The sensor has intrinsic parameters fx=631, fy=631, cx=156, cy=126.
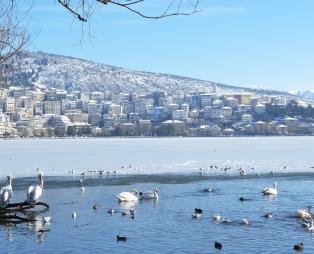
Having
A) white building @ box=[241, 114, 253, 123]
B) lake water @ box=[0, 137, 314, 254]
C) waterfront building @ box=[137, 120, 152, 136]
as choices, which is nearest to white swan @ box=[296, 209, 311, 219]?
lake water @ box=[0, 137, 314, 254]

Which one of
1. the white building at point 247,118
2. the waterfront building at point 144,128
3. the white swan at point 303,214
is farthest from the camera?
the white building at point 247,118

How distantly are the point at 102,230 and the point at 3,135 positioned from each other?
450 ft

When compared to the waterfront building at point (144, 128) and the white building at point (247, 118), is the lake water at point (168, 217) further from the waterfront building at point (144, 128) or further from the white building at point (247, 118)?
the white building at point (247, 118)

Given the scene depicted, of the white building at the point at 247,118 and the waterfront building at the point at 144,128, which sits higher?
the white building at the point at 247,118

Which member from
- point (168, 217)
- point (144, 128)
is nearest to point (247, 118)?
point (144, 128)

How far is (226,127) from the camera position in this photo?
594 ft

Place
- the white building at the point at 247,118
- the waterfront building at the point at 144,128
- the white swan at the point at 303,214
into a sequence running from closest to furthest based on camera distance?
the white swan at the point at 303,214, the waterfront building at the point at 144,128, the white building at the point at 247,118

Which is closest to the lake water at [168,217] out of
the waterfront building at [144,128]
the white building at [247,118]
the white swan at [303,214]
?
the white swan at [303,214]

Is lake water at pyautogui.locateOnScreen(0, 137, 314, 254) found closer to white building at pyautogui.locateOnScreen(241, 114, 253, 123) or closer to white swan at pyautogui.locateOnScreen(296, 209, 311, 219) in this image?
white swan at pyautogui.locateOnScreen(296, 209, 311, 219)

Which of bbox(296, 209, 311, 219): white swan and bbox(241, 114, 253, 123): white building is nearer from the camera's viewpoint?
bbox(296, 209, 311, 219): white swan

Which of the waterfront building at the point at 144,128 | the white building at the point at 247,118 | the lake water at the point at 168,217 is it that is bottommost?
the lake water at the point at 168,217

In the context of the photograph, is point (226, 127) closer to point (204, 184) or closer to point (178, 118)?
point (178, 118)

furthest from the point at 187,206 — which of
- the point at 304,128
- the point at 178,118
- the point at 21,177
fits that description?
the point at 178,118

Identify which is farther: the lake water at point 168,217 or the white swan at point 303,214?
the white swan at point 303,214
